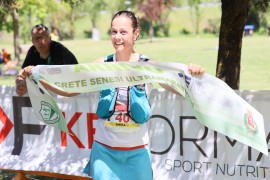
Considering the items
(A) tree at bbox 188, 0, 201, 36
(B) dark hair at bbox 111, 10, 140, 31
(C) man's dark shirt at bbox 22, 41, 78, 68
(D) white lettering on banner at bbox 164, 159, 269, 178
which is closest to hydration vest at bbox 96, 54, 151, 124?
(B) dark hair at bbox 111, 10, 140, 31

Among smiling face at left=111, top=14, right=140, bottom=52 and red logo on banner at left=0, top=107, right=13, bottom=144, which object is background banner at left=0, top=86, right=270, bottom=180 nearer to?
red logo on banner at left=0, top=107, right=13, bottom=144

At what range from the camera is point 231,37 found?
648cm

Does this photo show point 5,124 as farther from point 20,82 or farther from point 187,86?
point 187,86

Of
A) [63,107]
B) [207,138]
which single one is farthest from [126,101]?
[63,107]

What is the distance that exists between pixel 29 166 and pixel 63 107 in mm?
856

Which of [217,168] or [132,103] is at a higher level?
[132,103]

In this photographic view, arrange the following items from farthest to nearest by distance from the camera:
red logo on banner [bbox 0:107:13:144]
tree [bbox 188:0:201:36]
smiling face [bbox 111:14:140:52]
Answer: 1. tree [bbox 188:0:201:36]
2. red logo on banner [bbox 0:107:13:144]
3. smiling face [bbox 111:14:140:52]

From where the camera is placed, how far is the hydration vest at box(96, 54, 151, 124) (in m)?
3.40

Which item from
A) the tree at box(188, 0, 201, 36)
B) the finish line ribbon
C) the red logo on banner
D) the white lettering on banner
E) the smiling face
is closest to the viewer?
the smiling face

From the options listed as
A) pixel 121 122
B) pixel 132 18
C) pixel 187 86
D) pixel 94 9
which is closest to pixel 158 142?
pixel 187 86

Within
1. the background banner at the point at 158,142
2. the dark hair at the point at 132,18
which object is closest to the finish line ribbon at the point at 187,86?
the dark hair at the point at 132,18

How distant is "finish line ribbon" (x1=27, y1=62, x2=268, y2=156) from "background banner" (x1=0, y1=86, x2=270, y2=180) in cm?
155

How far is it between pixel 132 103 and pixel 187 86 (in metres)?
0.46

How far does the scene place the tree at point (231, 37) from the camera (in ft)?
20.7
